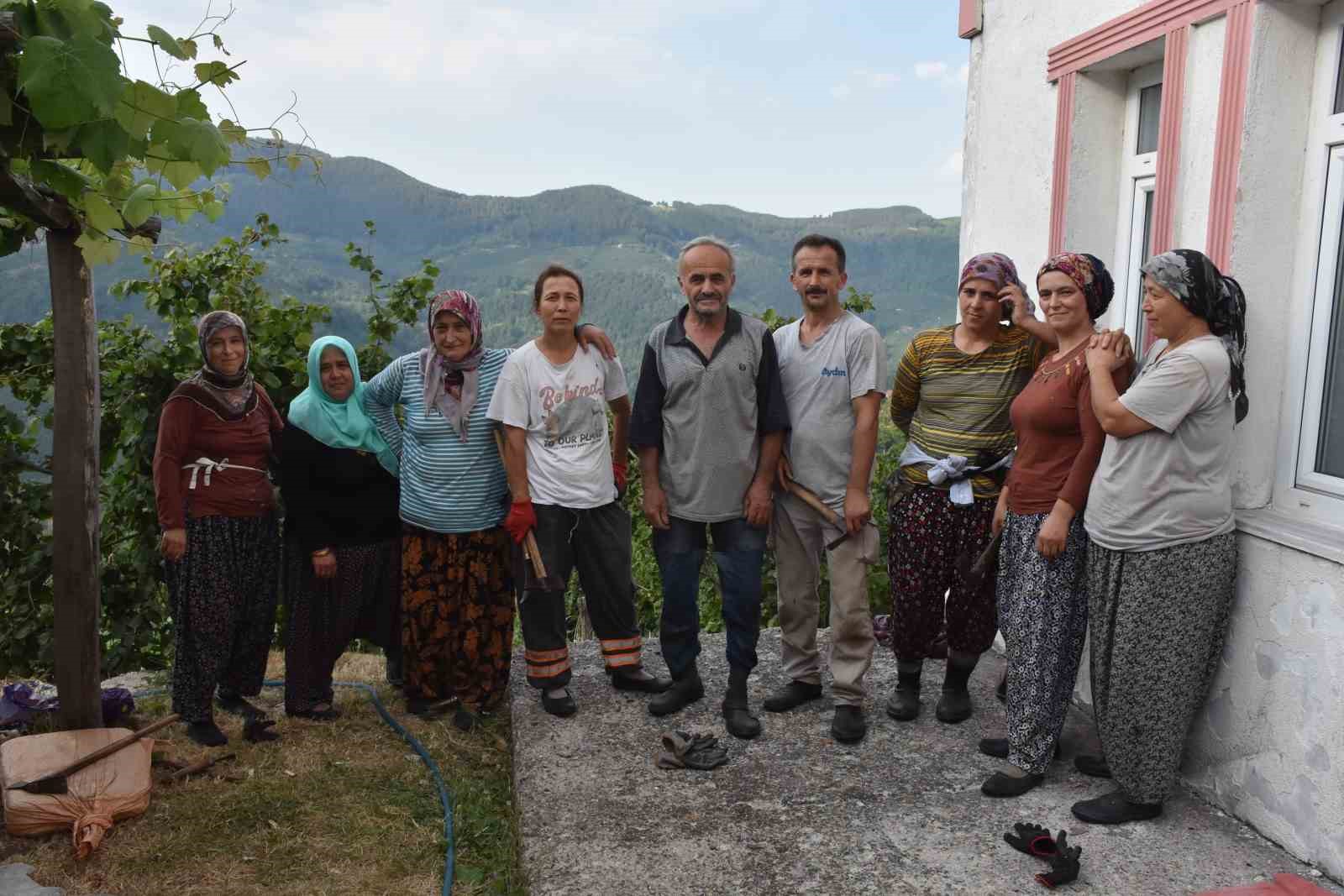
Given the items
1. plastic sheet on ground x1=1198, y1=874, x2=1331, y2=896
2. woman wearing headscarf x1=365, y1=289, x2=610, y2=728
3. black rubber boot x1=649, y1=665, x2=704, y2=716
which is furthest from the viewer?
black rubber boot x1=649, y1=665, x2=704, y2=716

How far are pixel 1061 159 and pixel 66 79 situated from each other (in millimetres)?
3418

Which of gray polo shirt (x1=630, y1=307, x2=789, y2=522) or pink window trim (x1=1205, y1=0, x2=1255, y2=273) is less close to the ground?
pink window trim (x1=1205, y1=0, x2=1255, y2=273)

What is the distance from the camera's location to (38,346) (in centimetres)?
548

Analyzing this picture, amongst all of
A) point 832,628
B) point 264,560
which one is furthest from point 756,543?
point 264,560

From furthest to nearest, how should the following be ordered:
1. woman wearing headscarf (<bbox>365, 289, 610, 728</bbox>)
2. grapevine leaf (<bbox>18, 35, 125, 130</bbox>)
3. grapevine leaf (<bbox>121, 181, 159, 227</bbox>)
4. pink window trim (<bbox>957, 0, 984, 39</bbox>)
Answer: pink window trim (<bbox>957, 0, 984, 39</bbox>), woman wearing headscarf (<bbox>365, 289, 610, 728</bbox>), grapevine leaf (<bbox>121, 181, 159, 227</bbox>), grapevine leaf (<bbox>18, 35, 125, 130</bbox>)

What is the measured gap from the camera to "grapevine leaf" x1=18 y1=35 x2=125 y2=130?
2.14m

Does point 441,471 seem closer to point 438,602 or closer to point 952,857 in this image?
point 438,602

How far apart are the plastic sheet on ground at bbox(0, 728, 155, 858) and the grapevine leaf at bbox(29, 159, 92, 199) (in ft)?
6.15

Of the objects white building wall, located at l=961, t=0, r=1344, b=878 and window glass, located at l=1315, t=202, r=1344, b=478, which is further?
window glass, located at l=1315, t=202, r=1344, b=478

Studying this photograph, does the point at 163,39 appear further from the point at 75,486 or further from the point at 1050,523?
the point at 1050,523

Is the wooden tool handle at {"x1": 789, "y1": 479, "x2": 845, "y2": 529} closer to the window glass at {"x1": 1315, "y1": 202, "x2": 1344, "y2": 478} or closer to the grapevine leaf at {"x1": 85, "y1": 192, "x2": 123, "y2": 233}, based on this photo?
the window glass at {"x1": 1315, "y1": 202, "x2": 1344, "y2": 478}

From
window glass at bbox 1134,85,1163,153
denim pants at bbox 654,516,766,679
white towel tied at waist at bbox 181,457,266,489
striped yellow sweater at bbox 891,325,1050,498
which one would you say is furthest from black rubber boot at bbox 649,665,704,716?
window glass at bbox 1134,85,1163,153

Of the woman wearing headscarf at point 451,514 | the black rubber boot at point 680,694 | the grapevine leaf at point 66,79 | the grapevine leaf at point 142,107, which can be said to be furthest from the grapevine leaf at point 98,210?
the black rubber boot at point 680,694

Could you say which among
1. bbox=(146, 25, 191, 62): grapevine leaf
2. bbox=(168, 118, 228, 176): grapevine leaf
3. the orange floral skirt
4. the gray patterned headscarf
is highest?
bbox=(146, 25, 191, 62): grapevine leaf
